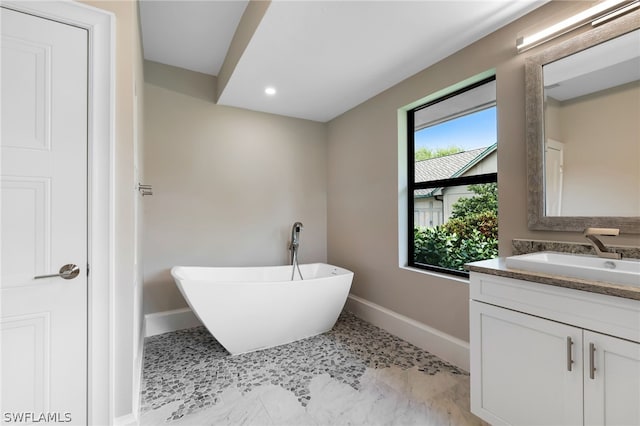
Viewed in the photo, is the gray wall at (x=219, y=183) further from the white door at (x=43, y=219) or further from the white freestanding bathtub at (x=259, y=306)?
the white door at (x=43, y=219)

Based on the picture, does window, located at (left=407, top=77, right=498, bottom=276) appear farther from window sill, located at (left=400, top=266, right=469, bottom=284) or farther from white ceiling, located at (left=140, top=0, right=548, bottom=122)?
white ceiling, located at (left=140, top=0, right=548, bottom=122)

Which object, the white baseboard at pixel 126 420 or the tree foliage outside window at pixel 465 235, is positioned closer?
the white baseboard at pixel 126 420

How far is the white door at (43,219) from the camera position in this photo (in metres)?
1.21

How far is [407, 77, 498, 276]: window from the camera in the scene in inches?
84.4

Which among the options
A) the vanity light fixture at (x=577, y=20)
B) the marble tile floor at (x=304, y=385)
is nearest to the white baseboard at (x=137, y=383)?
the marble tile floor at (x=304, y=385)

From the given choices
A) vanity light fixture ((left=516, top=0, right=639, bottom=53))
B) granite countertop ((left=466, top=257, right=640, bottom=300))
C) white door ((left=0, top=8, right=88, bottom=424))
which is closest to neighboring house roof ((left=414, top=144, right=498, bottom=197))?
vanity light fixture ((left=516, top=0, right=639, bottom=53))

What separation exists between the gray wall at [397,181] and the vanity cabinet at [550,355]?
626 millimetres

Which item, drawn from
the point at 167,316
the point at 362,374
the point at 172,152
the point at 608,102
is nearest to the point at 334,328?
the point at 362,374

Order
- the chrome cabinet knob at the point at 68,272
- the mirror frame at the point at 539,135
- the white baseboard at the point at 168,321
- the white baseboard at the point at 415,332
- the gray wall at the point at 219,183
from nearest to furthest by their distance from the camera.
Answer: the chrome cabinet knob at the point at 68,272, the mirror frame at the point at 539,135, the white baseboard at the point at 415,332, the white baseboard at the point at 168,321, the gray wall at the point at 219,183

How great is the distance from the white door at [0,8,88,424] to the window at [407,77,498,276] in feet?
8.01

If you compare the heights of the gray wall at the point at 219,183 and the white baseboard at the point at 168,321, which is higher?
the gray wall at the point at 219,183

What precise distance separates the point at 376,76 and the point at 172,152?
2113 millimetres

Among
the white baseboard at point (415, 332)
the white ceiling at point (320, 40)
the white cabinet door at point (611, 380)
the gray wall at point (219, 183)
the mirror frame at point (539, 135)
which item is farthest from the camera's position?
the gray wall at point (219, 183)

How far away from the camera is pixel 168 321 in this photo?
2764 millimetres
